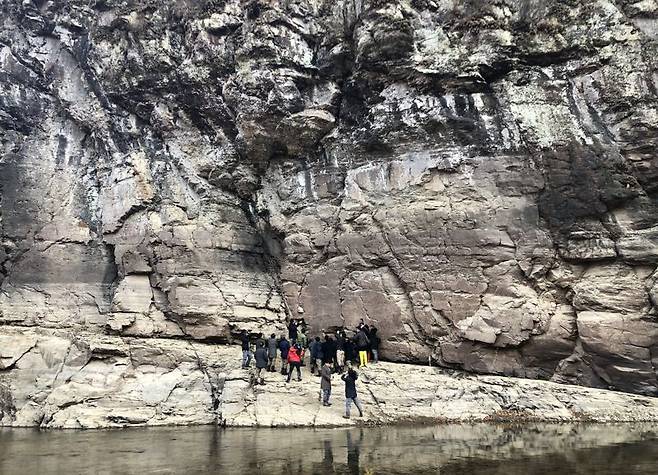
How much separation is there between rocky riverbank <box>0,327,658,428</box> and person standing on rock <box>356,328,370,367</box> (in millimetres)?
579

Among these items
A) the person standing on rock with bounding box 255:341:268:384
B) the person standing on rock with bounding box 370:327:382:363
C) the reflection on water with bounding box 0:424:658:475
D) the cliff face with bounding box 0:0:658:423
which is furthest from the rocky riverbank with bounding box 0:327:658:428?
the reflection on water with bounding box 0:424:658:475

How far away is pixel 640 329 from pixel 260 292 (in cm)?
1555

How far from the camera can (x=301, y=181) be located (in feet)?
82.3

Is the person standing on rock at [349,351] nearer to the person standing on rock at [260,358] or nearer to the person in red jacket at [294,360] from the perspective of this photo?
the person in red jacket at [294,360]

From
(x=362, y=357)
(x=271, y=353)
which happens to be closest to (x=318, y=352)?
(x=362, y=357)

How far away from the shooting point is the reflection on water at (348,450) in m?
11.4

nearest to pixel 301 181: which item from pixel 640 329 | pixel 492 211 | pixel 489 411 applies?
pixel 492 211

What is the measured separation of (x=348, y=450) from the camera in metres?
13.2

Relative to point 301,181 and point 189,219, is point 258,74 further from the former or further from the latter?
point 189,219

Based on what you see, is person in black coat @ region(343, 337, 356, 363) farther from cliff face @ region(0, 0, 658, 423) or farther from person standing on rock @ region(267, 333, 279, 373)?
person standing on rock @ region(267, 333, 279, 373)

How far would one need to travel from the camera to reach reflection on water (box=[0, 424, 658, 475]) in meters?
11.4

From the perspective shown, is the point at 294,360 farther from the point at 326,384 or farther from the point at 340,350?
the point at 340,350

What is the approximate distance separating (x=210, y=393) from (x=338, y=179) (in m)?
10.9

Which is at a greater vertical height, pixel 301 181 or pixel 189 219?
pixel 301 181
